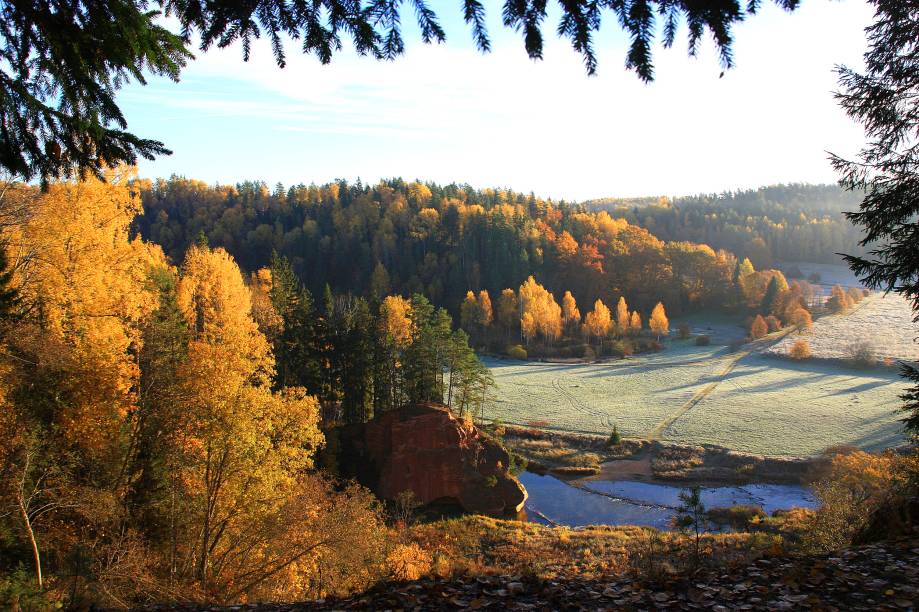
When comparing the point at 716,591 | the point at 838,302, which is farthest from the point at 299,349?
the point at 838,302

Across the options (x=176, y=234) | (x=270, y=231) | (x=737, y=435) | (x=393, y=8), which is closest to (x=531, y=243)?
(x=270, y=231)

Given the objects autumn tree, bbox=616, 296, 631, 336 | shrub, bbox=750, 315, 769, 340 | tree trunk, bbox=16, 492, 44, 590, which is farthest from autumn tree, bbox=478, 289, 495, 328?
tree trunk, bbox=16, 492, 44, 590

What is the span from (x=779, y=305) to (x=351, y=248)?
85.4 m

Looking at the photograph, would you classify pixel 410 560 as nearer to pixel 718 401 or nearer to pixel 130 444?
pixel 130 444

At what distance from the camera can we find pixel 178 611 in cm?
750

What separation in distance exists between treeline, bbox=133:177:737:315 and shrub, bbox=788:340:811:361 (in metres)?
32.2

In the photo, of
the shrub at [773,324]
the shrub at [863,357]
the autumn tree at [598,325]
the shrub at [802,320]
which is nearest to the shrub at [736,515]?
the shrub at [863,357]

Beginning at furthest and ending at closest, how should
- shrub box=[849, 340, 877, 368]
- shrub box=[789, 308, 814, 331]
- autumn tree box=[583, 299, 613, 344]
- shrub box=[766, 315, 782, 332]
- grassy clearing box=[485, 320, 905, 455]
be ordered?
shrub box=[766, 315, 782, 332]
autumn tree box=[583, 299, 613, 344]
shrub box=[789, 308, 814, 331]
shrub box=[849, 340, 877, 368]
grassy clearing box=[485, 320, 905, 455]

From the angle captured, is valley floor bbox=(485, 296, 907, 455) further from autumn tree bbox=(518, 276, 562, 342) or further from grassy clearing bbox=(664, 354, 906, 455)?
autumn tree bbox=(518, 276, 562, 342)

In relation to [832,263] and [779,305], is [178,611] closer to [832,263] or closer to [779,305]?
[779,305]

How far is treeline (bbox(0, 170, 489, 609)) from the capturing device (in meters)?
11.4

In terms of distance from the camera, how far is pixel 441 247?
388ft

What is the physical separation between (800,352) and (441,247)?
236ft

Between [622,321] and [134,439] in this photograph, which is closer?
[134,439]
